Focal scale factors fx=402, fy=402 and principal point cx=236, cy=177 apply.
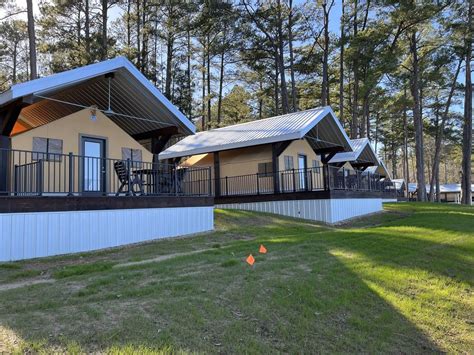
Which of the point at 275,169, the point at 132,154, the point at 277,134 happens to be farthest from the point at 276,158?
the point at 132,154

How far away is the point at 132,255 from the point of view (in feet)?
26.3

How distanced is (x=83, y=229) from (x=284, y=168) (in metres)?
11.2

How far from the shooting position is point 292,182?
17578 mm

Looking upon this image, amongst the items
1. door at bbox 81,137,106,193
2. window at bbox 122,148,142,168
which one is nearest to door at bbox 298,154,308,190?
window at bbox 122,148,142,168

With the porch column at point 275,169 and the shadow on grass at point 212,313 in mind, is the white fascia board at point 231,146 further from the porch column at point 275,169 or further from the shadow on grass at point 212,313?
the shadow on grass at point 212,313

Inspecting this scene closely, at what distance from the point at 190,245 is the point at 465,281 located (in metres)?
5.46

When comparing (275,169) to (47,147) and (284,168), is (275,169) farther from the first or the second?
(47,147)

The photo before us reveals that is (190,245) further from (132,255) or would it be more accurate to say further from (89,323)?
(89,323)

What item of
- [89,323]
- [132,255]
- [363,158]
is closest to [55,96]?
[132,255]

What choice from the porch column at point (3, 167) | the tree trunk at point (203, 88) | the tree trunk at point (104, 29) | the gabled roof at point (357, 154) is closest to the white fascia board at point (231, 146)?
the tree trunk at point (104, 29)

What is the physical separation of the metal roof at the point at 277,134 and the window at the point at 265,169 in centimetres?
136

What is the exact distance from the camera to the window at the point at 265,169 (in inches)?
695

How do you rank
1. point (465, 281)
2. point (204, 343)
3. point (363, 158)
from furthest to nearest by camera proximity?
point (363, 158)
point (465, 281)
point (204, 343)

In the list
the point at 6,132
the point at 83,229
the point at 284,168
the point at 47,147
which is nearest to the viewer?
the point at 83,229
